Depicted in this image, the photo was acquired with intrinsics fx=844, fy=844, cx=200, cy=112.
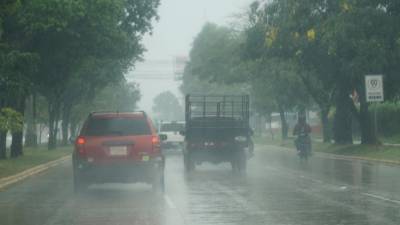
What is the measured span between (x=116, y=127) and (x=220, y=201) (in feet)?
11.1

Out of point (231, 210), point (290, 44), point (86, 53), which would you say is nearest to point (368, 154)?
point (290, 44)

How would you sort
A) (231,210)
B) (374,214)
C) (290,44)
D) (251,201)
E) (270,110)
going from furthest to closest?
1. (270,110)
2. (290,44)
3. (251,201)
4. (231,210)
5. (374,214)

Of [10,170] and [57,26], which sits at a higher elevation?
Answer: [57,26]

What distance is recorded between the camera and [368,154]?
37.3 m

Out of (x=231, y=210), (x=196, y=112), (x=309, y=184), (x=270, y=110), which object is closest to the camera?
(x=231, y=210)

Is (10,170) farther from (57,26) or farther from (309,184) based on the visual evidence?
(309,184)

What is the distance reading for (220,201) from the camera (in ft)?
55.9

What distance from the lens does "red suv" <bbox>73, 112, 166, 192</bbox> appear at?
18.7 m

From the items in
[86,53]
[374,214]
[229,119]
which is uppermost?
[86,53]

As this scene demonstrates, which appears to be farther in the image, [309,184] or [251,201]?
[309,184]

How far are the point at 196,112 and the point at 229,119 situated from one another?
656 cm

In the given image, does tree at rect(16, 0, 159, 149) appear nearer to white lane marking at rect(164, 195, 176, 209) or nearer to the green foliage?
the green foliage

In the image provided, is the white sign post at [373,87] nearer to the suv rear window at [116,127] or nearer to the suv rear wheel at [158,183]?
the suv rear wheel at [158,183]

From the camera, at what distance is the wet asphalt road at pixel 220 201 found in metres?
14.0
